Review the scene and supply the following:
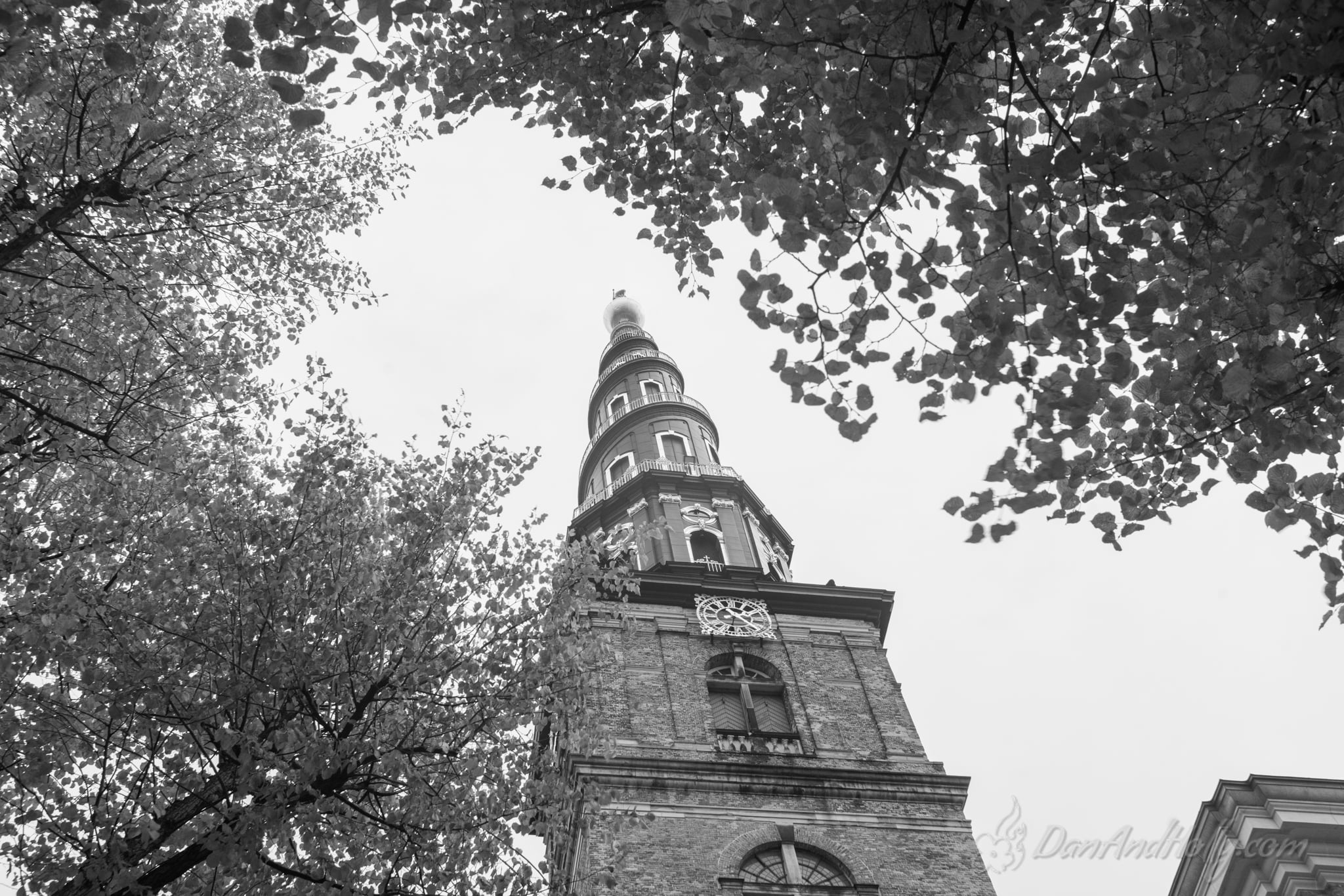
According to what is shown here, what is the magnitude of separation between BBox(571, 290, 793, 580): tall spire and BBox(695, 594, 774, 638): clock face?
1.33 meters

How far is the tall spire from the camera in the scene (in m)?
29.2

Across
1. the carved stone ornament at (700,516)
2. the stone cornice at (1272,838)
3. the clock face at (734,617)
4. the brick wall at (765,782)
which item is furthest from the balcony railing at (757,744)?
the carved stone ornament at (700,516)

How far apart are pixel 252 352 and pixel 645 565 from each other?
17.5m

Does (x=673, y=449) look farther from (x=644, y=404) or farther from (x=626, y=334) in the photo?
(x=626, y=334)

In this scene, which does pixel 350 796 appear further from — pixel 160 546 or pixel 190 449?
pixel 190 449

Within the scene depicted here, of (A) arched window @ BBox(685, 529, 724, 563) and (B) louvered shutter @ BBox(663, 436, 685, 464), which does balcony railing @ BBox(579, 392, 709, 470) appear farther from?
(A) arched window @ BBox(685, 529, 724, 563)

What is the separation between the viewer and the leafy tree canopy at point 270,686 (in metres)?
8.70

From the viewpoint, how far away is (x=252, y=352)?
1184cm

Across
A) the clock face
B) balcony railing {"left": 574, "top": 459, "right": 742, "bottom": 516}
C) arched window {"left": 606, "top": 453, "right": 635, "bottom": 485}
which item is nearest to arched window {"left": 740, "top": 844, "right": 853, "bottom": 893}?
the clock face

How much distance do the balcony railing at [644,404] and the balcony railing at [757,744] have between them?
1515cm

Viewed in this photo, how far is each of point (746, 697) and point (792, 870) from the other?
4790mm

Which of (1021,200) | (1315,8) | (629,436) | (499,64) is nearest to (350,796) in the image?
(499,64)

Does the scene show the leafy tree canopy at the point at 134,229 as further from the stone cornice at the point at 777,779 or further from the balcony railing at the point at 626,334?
the balcony railing at the point at 626,334

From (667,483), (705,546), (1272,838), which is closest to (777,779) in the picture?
(1272,838)
